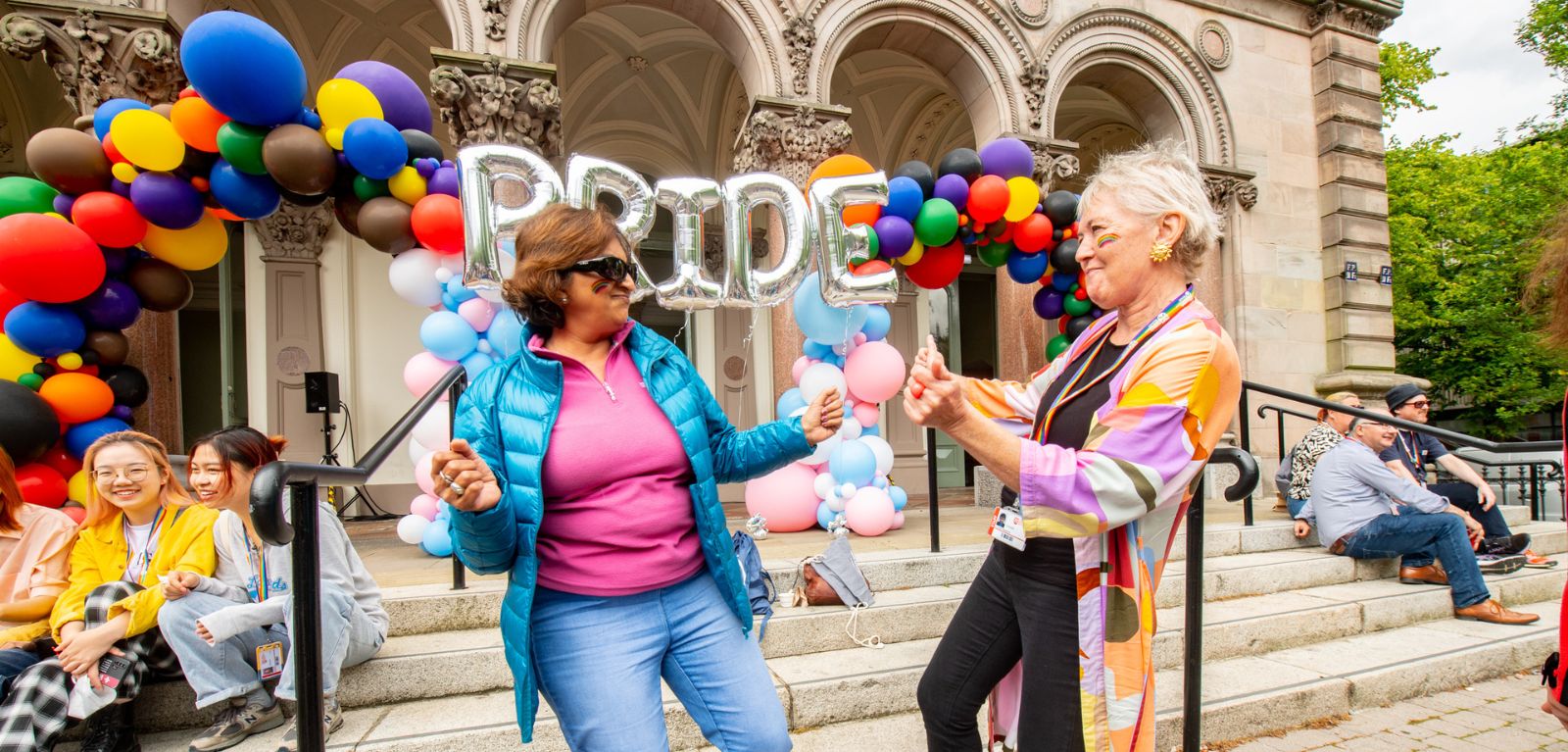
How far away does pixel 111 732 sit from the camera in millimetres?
2520

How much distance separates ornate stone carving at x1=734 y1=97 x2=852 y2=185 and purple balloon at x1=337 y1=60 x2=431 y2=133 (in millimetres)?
3080

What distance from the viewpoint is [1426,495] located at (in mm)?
4566

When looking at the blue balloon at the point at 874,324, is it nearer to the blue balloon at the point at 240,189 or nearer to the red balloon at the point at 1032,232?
the red balloon at the point at 1032,232

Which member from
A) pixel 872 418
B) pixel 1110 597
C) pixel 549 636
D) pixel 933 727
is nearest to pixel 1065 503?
pixel 1110 597

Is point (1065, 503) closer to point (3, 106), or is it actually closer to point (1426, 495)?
point (1426, 495)

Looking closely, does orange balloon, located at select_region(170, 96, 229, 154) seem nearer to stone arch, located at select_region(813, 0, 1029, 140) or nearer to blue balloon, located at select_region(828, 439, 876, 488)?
blue balloon, located at select_region(828, 439, 876, 488)

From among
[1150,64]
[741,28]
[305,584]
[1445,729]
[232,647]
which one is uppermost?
[1150,64]

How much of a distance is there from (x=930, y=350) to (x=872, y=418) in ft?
13.6

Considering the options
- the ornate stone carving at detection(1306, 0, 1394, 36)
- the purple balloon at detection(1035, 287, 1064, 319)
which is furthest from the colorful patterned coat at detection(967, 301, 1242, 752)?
the ornate stone carving at detection(1306, 0, 1394, 36)

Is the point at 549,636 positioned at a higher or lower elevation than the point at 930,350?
lower

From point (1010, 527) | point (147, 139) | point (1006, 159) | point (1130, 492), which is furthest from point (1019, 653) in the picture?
point (147, 139)

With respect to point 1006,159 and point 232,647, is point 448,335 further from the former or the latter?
point 1006,159

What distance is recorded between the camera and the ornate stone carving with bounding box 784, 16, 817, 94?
6.92 metres

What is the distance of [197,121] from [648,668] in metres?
4.06
